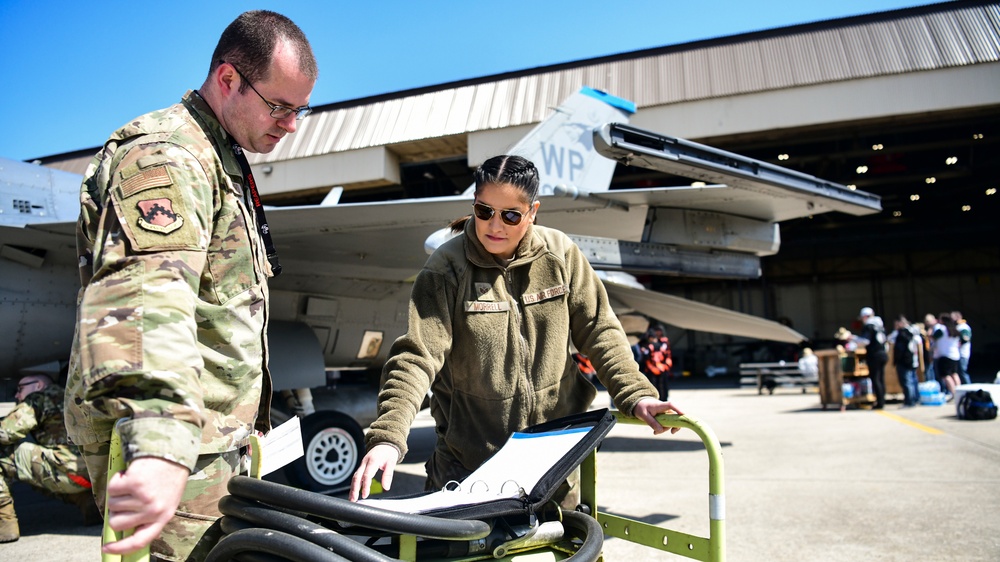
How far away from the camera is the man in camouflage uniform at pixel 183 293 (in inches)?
39.9

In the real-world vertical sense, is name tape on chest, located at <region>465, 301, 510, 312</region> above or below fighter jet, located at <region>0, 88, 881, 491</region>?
below

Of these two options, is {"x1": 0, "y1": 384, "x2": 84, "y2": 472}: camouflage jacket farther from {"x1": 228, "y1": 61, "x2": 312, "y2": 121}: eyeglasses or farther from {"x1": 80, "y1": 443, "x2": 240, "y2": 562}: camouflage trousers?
{"x1": 228, "y1": 61, "x2": 312, "y2": 121}: eyeglasses

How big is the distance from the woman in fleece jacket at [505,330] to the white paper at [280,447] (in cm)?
29

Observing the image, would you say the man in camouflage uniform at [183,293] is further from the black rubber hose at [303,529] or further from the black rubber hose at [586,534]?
the black rubber hose at [586,534]

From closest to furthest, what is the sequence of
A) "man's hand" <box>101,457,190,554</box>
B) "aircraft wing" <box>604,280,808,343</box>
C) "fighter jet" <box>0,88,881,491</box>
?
"man's hand" <box>101,457,190,554</box>
"fighter jet" <box>0,88,881,491</box>
"aircraft wing" <box>604,280,808,343</box>

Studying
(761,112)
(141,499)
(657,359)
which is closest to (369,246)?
(141,499)

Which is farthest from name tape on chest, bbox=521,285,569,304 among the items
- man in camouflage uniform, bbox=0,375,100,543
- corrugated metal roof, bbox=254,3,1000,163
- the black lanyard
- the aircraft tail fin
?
corrugated metal roof, bbox=254,3,1000,163

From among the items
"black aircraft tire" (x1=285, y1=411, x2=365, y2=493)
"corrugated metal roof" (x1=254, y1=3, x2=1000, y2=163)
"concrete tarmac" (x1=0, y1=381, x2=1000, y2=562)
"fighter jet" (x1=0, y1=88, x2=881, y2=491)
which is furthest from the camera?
"corrugated metal roof" (x1=254, y1=3, x2=1000, y2=163)

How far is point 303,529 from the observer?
1104 mm

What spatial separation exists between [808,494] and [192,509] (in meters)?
4.93

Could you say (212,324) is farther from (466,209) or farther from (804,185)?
(804,185)

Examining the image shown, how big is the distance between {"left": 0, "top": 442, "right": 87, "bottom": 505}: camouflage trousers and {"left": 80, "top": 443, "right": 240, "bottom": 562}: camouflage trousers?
356 cm

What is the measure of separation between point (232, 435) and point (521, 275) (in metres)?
0.95

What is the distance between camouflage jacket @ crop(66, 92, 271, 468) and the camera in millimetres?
1030
